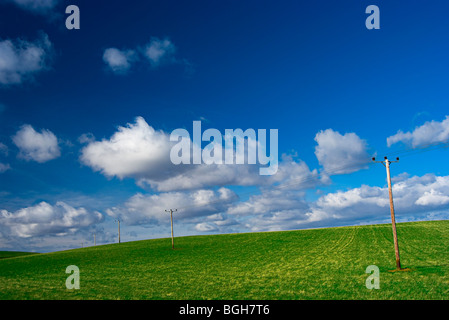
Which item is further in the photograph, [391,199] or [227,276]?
[227,276]

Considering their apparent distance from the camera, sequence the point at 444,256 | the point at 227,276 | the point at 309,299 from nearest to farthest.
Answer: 1. the point at 309,299
2. the point at 227,276
3. the point at 444,256

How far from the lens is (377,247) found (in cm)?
4928

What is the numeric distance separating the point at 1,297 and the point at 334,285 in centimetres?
2457

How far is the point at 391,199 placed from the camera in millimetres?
27656

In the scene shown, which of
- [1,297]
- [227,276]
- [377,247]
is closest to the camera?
[1,297]

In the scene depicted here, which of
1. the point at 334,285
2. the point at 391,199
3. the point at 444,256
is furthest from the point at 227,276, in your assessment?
the point at 444,256

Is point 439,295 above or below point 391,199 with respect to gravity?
below
